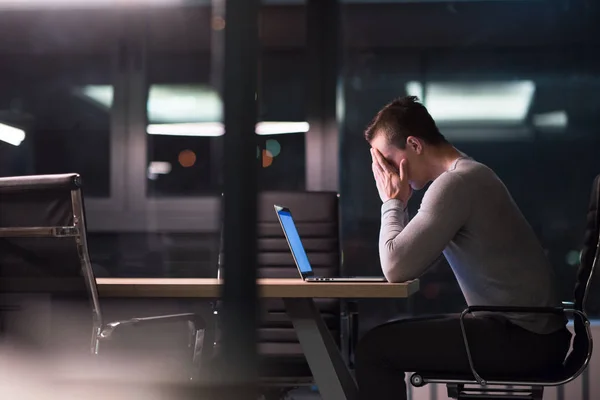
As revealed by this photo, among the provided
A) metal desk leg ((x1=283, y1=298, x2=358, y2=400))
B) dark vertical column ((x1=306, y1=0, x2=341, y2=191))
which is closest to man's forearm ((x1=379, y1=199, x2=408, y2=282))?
metal desk leg ((x1=283, y1=298, x2=358, y2=400))

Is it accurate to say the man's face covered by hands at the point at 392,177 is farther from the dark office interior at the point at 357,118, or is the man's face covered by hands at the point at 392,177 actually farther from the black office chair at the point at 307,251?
the dark office interior at the point at 357,118

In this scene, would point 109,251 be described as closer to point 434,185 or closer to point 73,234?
point 73,234

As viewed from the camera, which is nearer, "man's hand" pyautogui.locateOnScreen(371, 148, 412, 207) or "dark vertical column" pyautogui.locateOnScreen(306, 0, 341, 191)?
"man's hand" pyautogui.locateOnScreen(371, 148, 412, 207)

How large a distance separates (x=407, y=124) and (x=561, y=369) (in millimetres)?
852

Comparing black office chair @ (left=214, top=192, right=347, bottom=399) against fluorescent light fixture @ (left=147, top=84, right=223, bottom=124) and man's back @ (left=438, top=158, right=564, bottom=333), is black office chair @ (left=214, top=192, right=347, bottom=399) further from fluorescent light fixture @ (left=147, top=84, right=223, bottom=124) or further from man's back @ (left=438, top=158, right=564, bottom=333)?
fluorescent light fixture @ (left=147, top=84, right=223, bottom=124)

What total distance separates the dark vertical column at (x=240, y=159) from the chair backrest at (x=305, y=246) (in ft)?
7.88

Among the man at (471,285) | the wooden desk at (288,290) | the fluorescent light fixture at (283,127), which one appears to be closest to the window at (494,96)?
the fluorescent light fixture at (283,127)

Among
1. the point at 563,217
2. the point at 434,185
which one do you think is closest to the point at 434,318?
the point at 434,185

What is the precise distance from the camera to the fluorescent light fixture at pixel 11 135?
14.2 ft

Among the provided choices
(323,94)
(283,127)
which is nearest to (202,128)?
(283,127)

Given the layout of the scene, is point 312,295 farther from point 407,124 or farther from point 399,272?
point 407,124

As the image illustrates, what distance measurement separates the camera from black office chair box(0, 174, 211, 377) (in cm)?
198

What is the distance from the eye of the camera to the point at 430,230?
6.98ft

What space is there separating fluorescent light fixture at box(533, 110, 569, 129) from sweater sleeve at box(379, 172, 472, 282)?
6.83 feet
